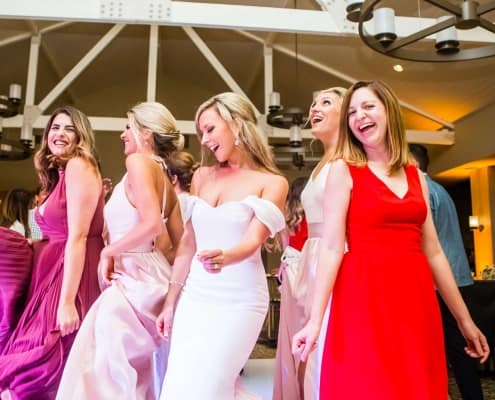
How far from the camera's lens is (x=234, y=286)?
4.56 ft

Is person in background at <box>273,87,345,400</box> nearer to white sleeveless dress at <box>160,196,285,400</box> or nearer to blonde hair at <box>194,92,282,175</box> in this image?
blonde hair at <box>194,92,282,175</box>

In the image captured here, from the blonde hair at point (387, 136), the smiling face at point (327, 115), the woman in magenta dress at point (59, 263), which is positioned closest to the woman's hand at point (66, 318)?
the woman in magenta dress at point (59, 263)

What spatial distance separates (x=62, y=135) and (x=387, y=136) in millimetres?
1162

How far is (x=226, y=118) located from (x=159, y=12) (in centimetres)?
318

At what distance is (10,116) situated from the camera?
544cm

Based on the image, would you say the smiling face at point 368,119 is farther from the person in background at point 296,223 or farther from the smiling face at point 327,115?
the person in background at point 296,223

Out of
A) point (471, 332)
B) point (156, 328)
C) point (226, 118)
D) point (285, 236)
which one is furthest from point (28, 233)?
point (471, 332)

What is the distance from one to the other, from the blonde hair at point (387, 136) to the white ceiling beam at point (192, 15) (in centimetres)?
326

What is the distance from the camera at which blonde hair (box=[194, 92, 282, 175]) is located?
1.56 m

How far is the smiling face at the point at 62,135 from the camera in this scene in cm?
187

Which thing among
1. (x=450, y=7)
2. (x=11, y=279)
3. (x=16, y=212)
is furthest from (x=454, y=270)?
(x=16, y=212)

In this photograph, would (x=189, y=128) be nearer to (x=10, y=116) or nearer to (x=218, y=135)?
(x=10, y=116)

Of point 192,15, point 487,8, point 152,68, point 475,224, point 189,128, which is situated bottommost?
point 475,224

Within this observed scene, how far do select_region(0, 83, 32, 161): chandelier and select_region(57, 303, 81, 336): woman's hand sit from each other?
4.26m
